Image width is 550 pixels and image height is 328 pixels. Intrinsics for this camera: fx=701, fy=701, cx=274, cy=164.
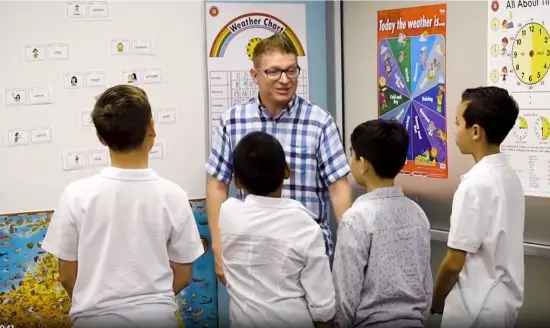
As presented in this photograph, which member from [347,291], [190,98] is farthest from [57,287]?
[347,291]

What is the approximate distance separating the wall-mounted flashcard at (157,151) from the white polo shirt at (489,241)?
1421 mm

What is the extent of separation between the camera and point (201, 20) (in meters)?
3.15

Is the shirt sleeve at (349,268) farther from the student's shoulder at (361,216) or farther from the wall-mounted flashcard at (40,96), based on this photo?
the wall-mounted flashcard at (40,96)

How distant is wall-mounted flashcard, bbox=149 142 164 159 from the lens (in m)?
3.09

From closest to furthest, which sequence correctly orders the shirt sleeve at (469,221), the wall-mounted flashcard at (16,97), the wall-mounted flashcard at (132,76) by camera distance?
the shirt sleeve at (469,221) < the wall-mounted flashcard at (16,97) < the wall-mounted flashcard at (132,76)

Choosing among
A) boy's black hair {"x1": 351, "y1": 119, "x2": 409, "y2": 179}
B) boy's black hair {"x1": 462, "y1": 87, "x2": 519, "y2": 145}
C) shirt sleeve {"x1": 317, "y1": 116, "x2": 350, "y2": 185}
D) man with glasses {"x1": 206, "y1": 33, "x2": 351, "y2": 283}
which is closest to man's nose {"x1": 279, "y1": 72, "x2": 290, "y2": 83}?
man with glasses {"x1": 206, "y1": 33, "x2": 351, "y2": 283}

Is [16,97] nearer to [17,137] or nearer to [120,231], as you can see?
[17,137]

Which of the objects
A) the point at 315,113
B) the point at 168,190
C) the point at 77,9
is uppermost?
the point at 77,9

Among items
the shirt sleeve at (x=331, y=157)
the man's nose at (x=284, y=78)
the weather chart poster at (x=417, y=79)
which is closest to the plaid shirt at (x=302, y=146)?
the shirt sleeve at (x=331, y=157)

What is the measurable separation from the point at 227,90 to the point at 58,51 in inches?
29.8

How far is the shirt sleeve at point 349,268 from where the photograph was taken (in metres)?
1.99

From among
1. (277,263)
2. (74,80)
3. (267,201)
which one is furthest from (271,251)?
(74,80)

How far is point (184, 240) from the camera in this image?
2051 millimetres

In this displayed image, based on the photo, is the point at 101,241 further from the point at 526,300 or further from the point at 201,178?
the point at 526,300
